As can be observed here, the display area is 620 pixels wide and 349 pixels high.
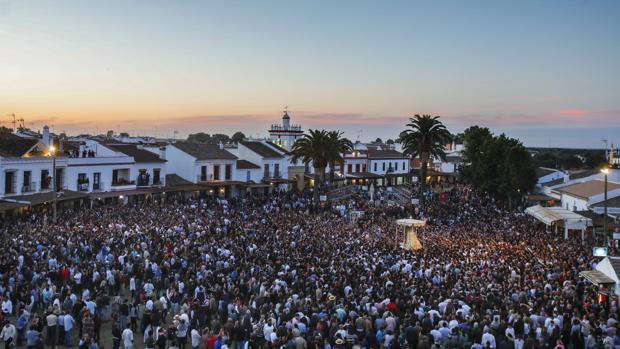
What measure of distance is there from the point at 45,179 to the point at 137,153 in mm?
10645

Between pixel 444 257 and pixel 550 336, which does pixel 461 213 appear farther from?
pixel 550 336

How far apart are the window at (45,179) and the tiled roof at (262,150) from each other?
2517 centimetres

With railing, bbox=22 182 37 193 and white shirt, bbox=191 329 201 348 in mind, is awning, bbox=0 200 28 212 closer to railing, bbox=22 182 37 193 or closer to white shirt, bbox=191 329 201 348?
railing, bbox=22 182 37 193

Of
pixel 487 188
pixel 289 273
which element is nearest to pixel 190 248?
pixel 289 273

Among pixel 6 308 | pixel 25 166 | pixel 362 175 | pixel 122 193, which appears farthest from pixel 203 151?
pixel 6 308

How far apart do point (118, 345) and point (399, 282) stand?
30.3ft

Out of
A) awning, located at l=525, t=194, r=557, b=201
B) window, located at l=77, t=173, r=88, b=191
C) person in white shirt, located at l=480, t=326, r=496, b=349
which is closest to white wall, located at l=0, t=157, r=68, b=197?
window, located at l=77, t=173, r=88, b=191

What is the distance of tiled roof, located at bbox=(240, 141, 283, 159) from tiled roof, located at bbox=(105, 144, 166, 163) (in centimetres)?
1344

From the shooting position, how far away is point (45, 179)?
38.2m

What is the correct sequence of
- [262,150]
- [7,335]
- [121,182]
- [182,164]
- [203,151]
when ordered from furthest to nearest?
[262,150] → [203,151] → [182,164] → [121,182] → [7,335]

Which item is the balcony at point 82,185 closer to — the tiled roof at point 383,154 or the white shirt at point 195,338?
the white shirt at point 195,338

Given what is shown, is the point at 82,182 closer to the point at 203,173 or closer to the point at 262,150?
the point at 203,173

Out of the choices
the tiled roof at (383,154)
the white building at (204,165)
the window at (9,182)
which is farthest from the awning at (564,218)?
the tiled roof at (383,154)

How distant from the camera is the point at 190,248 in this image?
81.8 feet
